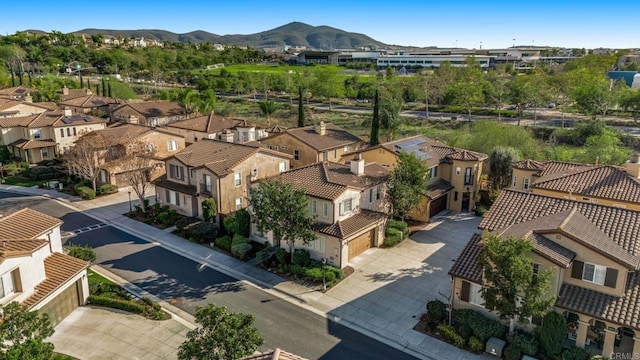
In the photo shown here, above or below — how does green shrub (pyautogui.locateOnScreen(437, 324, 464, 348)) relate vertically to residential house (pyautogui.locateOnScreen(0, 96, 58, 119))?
below

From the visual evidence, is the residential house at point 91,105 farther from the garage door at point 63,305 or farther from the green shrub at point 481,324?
the green shrub at point 481,324

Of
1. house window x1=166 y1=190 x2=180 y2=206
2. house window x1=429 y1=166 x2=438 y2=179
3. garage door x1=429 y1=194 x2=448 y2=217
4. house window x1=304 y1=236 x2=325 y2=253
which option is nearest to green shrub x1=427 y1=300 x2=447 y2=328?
house window x1=304 y1=236 x2=325 y2=253

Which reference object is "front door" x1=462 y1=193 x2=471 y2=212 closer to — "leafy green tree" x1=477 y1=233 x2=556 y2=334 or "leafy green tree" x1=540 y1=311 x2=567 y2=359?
"leafy green tree" x1=477 y1=233 x2=556 y2=334

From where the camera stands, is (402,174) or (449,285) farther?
(402,174)

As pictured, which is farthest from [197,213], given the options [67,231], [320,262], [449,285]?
[449,285]

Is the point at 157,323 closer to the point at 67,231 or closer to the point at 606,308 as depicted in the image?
the point at 67,231

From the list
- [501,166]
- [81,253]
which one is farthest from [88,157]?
[501,166]

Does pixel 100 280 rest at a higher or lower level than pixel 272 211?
→ lower
